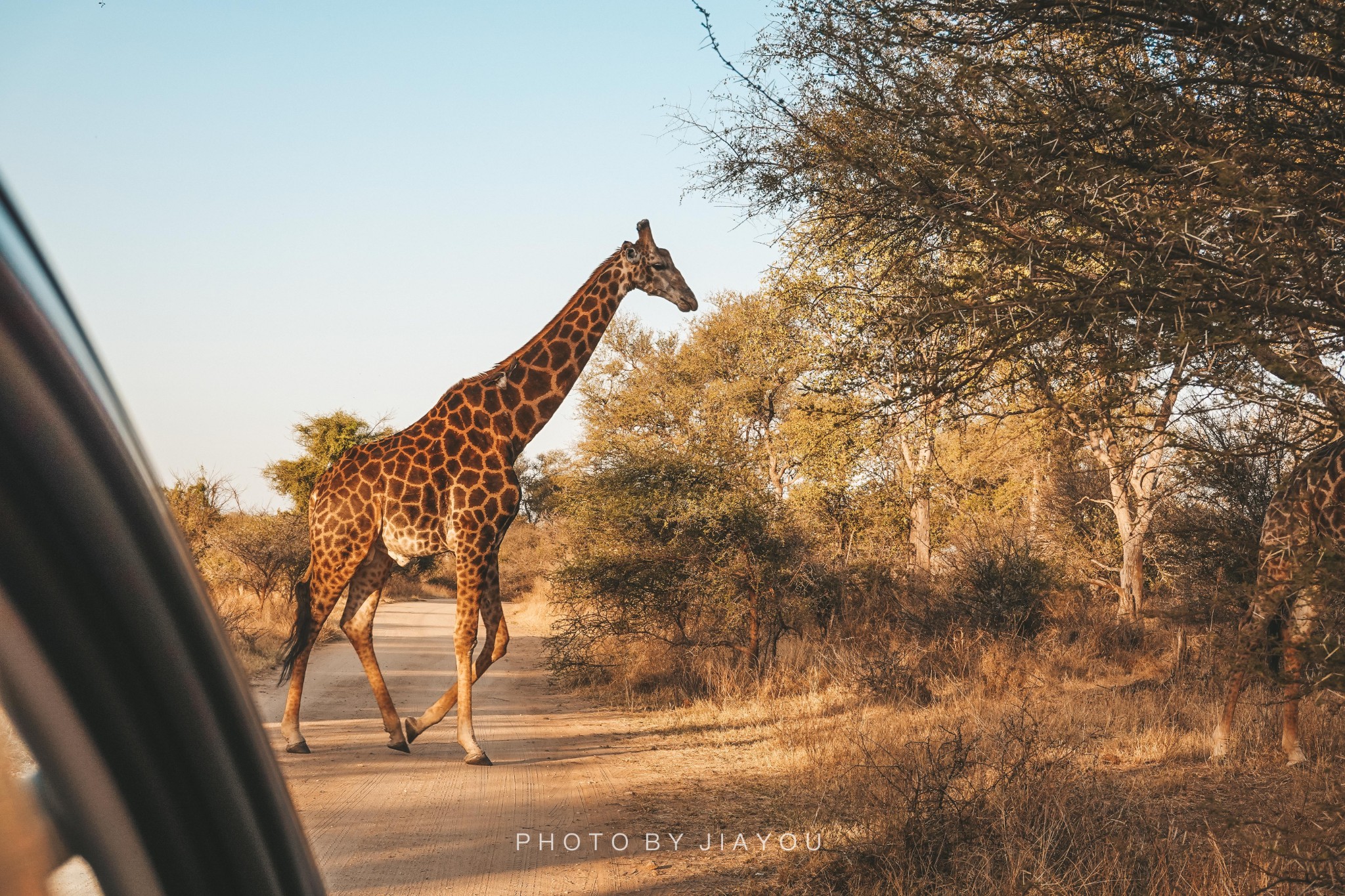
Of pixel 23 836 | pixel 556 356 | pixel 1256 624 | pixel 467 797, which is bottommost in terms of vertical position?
pixel 1256 624

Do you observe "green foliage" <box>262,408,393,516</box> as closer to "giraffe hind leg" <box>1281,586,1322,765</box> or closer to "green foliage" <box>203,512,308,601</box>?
"green foliage" <box>203,512,308,601</box>

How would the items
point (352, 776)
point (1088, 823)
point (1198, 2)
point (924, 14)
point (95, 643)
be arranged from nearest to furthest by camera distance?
point (95, 643) < point (1198, 2) < point (1088, 823) < point (924, 14) < point (352, 776)

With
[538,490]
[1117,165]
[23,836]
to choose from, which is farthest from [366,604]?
[538,490]

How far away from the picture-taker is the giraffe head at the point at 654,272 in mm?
8820

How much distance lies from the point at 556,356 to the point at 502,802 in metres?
3.76

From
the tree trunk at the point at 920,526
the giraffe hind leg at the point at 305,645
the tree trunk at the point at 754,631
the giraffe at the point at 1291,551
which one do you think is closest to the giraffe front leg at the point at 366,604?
the giraffe hind leg at the point at 305,645

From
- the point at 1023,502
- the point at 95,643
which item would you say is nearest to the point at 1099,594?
the point at 1023,502

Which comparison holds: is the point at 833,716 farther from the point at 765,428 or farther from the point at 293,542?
the point at 765,428

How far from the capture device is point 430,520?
25.5 feet

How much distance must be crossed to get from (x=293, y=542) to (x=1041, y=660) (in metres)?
11.9

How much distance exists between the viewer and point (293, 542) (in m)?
17.4

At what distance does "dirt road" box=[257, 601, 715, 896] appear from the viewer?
15.3 feet

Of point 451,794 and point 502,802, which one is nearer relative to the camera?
point 502,802

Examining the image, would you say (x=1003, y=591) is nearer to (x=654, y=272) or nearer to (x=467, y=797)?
(x=654, y=272)
